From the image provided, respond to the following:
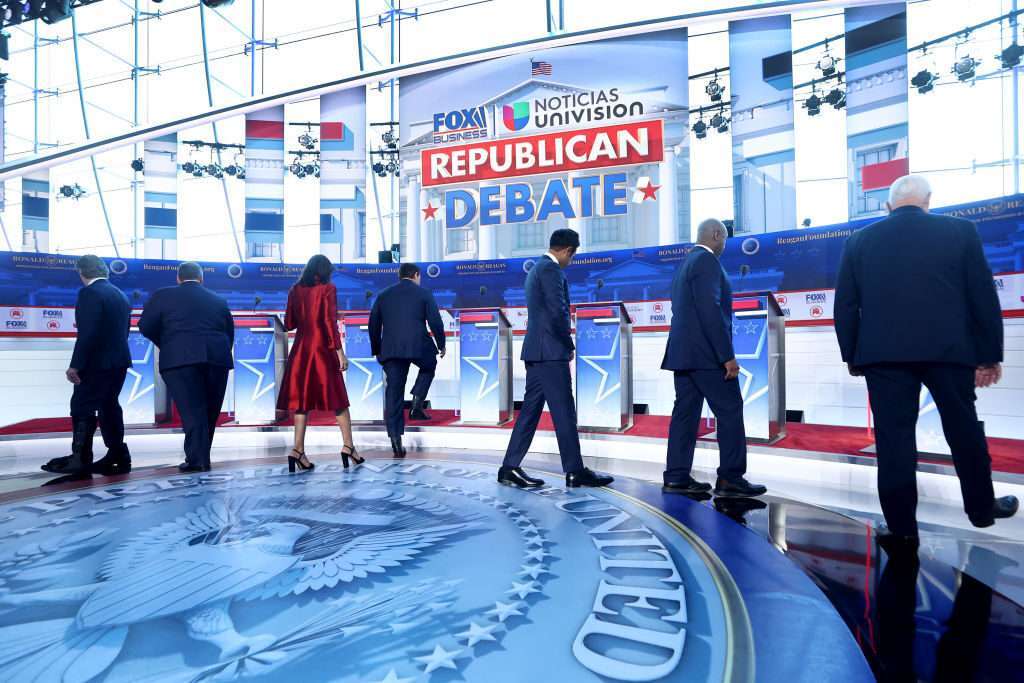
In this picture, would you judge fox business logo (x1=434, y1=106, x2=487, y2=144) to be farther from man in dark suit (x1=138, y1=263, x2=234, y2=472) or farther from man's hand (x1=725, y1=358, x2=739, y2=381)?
man's hand (x1=725, y1=358, x2=739, y2=381)

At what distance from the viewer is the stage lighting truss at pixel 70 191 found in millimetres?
12968

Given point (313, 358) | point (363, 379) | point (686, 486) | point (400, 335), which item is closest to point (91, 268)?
point (313, 358)

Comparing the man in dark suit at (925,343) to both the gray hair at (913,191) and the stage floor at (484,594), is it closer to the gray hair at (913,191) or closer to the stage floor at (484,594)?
the gray hair at (913,191)

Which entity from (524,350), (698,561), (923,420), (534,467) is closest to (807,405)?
(923,420)

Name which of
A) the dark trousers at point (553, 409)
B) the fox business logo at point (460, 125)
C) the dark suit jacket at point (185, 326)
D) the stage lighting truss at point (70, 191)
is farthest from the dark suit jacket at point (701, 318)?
the stage lighting truss at point (70, 191)

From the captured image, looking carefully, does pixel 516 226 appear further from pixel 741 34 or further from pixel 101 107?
pixel 101 107

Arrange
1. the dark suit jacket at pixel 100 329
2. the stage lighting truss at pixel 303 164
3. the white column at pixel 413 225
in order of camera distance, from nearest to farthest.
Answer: the dark suit jacket at pixel 100 329
the white column at pixel 413 225
the stage lighting truss at pixel 303 164

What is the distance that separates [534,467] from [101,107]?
43.6ft

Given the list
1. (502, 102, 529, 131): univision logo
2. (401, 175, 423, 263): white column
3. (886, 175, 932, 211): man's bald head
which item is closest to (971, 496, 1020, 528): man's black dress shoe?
(886, 175, 932, 211): man's bald head

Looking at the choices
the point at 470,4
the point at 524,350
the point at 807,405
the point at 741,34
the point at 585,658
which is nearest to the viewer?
the point at 585,658

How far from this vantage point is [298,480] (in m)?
3.49

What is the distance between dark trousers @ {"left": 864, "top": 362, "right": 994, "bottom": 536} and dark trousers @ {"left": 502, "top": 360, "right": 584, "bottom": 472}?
4.56ft

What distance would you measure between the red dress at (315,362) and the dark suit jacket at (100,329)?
3.76 ft

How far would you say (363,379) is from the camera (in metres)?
6.07
